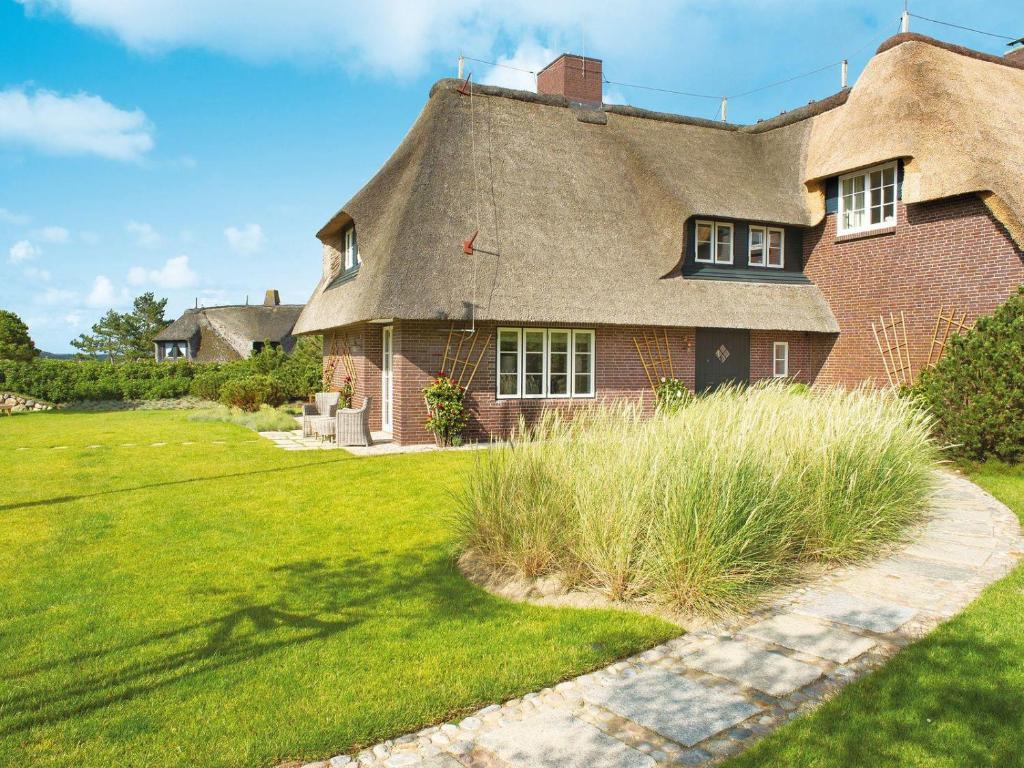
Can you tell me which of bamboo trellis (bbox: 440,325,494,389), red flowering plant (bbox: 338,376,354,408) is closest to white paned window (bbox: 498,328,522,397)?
bamboo trellis (bbox: 440,325,494,389)

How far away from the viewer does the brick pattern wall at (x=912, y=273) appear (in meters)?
13.2

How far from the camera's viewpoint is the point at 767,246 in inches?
664

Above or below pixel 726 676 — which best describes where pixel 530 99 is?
above

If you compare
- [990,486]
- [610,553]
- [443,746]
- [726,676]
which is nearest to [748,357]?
[990,486]

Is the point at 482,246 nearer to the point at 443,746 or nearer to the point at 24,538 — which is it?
the point at 24,538

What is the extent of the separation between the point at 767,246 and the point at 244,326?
3339 cm

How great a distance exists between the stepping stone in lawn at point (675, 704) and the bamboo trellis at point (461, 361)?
10158 millimetres

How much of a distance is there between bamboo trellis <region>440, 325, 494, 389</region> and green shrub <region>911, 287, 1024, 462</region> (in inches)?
296

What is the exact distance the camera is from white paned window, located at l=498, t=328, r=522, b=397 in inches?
556

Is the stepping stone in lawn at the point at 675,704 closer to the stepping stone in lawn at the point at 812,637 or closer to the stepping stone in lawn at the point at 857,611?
the stepping stone in lawn at the point at 812,637

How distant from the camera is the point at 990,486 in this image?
9.08 m

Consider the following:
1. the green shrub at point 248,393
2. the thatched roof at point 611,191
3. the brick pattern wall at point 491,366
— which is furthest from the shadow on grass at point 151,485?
the green shrub at point 248,393

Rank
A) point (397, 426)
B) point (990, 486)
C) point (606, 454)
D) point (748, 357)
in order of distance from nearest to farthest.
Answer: point (606, 454)
point (990, 486)
point (397, 426)
point (748, 357)

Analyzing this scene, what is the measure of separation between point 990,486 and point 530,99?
40.7ft
